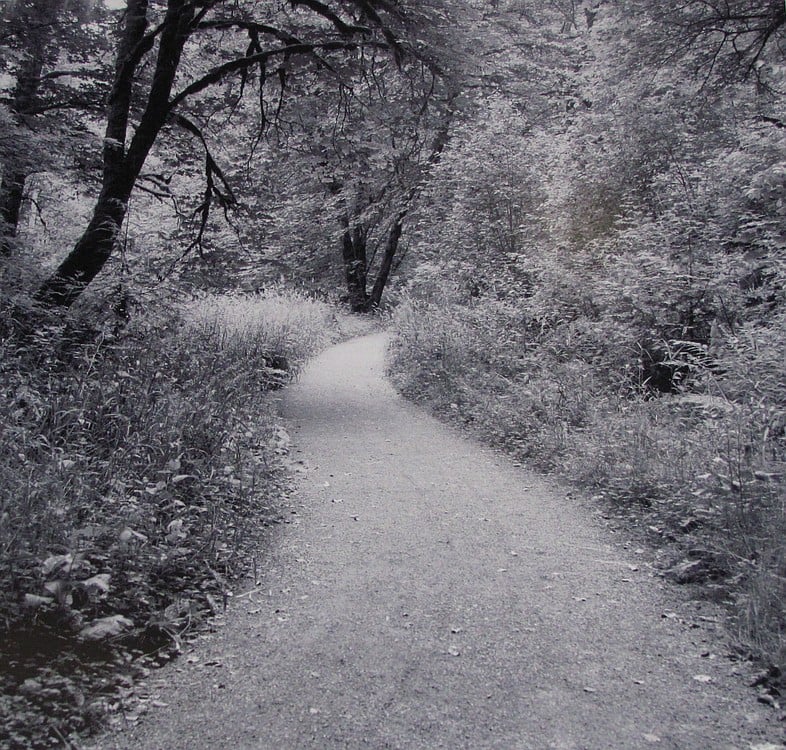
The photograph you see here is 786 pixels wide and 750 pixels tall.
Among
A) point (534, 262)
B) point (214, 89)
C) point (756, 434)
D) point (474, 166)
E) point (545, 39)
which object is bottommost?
point (756, 434)

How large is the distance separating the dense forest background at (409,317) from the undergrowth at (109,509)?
1.0 inches

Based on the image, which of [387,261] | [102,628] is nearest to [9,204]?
[102,628]

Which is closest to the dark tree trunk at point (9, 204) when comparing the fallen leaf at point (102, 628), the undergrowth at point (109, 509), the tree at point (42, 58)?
the tree at point (42, 58)

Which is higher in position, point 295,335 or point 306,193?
point 306,193

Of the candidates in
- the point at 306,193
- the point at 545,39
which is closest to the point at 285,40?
the point at 306,193

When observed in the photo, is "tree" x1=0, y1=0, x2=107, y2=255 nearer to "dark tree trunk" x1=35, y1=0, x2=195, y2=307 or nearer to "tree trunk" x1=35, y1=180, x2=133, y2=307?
"tree trunk" x1=35, y1=180, x2=133, y2=307

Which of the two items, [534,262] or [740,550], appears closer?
[740,550]

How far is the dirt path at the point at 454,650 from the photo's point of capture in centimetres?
262

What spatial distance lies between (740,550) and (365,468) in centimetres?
400

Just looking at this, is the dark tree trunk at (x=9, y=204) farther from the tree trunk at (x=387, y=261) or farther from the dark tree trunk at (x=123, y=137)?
the tree trunk at (x=387, y=261)

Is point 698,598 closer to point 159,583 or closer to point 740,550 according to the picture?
point 740,550

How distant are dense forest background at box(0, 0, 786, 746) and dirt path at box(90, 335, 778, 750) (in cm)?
38

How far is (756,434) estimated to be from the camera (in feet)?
15.1

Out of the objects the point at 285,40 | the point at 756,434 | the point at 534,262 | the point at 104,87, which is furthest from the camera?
the point at 534,262
